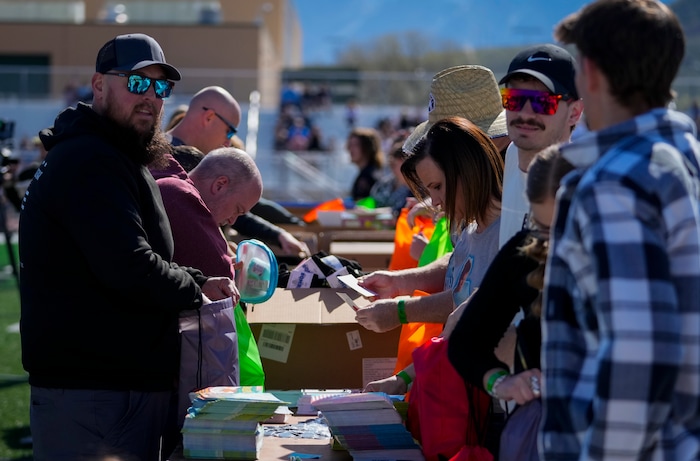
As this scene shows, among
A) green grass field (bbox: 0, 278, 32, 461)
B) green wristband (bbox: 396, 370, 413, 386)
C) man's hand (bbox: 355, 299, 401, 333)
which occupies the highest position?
man's hand (bbox: 355, 299, 401, 333)

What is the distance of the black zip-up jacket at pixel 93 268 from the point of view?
9.66ft

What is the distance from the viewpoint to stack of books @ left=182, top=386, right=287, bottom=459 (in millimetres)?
2910

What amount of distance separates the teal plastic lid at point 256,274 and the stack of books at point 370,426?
0.86 meters

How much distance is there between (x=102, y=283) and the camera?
301cm

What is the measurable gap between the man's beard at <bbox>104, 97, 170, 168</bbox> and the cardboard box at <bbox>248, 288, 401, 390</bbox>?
0.83 metres

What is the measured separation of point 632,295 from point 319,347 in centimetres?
218

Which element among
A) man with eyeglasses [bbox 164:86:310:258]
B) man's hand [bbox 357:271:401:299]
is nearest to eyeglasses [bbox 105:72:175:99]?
man's hand [bbox 357:271:401:299]

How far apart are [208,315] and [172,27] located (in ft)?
126

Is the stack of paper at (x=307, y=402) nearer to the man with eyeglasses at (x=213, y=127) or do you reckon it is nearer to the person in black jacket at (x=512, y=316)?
the person in black jacket at (x=512, y=316)

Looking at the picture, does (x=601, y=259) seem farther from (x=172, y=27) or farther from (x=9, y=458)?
(x=172, y=27)

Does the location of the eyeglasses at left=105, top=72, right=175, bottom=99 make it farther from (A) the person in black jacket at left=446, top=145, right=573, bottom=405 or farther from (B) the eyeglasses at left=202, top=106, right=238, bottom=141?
(B) the eyeglasses at left=202, top=106, right=238, bottom=141

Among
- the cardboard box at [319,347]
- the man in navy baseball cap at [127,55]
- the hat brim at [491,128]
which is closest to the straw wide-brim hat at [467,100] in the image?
the hat brim at [491,128]

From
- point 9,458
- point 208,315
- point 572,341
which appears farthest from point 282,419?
point 9,458

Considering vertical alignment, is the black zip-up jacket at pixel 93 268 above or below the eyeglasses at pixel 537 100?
below
